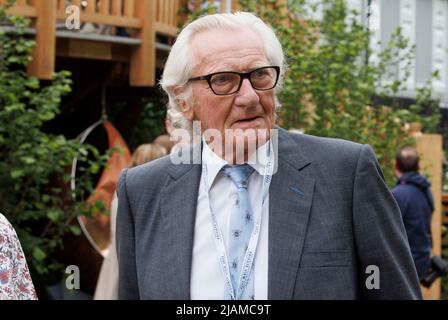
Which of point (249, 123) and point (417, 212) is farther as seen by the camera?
point (417, 212)

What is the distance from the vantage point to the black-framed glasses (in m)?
2.67

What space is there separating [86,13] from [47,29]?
52 cm

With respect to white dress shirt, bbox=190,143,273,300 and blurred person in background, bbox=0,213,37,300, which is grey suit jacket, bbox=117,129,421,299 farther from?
blurred person in background, bbox=0,213,37,300

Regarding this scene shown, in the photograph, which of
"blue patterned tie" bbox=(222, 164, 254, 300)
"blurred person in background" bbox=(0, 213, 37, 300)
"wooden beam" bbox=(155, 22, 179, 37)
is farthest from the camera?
"wooden beam" bbox=(155, 22, 179, 37)

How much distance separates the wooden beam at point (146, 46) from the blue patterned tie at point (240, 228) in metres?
5.98

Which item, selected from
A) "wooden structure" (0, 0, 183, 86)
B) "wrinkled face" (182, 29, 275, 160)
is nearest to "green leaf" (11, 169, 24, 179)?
"wooden structure" (0, 0, 183, 86)

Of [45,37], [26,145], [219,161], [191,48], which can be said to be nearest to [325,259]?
[219,161]

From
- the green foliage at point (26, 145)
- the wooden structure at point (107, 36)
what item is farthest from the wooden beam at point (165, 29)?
the green foliage at point (26, 145)

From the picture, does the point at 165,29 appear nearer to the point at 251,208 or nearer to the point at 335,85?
the point at 335,85

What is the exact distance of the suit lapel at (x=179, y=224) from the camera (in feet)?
8.54

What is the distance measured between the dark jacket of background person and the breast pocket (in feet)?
15.1

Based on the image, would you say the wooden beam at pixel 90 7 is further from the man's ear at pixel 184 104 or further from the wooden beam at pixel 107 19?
the man's ear at pixel 184 104

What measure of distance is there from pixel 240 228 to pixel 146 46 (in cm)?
626

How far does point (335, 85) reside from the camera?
844 cm
